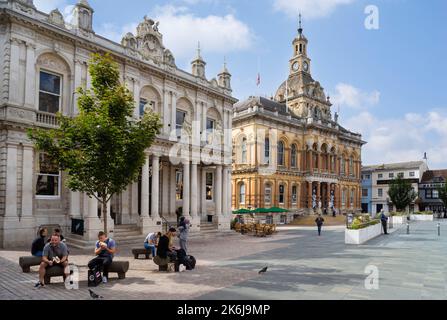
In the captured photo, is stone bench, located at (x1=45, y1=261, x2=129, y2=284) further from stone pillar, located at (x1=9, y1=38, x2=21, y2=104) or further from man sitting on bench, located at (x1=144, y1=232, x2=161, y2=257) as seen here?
stone pillar, located at (x1=9, y1=38, x2=21, y2=104)

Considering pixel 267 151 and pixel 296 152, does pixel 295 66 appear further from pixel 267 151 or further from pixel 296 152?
pixel 267 151

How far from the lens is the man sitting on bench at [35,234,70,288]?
373 inches

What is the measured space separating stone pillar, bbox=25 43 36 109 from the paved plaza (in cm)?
776

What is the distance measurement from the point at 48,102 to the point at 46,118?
120 centimetres

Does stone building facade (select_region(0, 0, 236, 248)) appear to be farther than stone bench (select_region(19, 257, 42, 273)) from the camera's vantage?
Yes

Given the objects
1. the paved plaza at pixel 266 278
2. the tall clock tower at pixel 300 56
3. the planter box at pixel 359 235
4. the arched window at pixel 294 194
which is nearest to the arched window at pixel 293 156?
the arched window at pixel 294 194

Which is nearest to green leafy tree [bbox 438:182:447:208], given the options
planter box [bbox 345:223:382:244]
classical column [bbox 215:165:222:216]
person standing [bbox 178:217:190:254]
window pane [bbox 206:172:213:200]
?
planter box [bbox 345:223:382:244]

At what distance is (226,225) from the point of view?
2881 cm

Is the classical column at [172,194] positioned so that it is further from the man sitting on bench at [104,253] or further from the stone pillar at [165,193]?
the man sitting on bench at [104,253]

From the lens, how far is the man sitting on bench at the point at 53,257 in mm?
9477

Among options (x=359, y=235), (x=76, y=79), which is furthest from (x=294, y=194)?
(x=76, y=79)

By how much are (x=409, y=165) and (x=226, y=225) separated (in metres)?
61.8

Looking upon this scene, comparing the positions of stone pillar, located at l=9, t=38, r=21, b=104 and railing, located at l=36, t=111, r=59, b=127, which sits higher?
stone pillar, located at l=9, t=38, r=21, b=104
